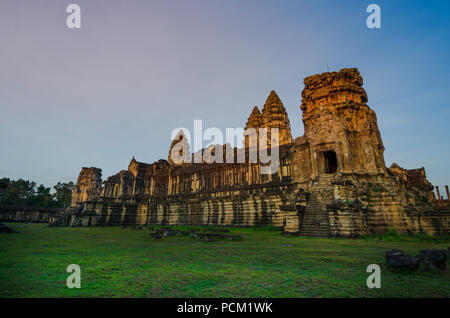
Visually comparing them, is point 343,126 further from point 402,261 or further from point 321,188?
point 402,261

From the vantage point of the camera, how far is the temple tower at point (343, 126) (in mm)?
19219

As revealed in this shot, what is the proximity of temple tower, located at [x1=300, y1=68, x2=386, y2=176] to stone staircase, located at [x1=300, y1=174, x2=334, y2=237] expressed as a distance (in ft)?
5.33

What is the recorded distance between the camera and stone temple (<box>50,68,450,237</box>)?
16078 mm

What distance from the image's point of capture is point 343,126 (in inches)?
777

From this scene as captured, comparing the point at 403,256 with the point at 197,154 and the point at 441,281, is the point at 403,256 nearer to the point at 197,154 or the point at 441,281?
the point at 441,281

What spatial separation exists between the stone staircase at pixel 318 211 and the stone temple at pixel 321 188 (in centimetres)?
7

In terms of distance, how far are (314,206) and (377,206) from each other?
450 cm

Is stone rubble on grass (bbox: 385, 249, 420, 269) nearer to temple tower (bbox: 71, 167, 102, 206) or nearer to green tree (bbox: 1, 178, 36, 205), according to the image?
temple tower (bbox: 71, 167, 102, 206)

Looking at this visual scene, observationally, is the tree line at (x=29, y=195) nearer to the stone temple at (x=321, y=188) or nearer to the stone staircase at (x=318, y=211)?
the stone temple at (x=321, y=188)

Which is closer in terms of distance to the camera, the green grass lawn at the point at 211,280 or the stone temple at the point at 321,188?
the green grass lawn at the point at 211,280

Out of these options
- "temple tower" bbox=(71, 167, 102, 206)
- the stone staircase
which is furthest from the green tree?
the stone staircase

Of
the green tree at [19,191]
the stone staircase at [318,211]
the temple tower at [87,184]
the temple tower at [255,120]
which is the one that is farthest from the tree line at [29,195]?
the stone staircase at [318,211]

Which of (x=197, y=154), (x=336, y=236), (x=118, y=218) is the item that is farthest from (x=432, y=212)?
(x=118, y=218)
